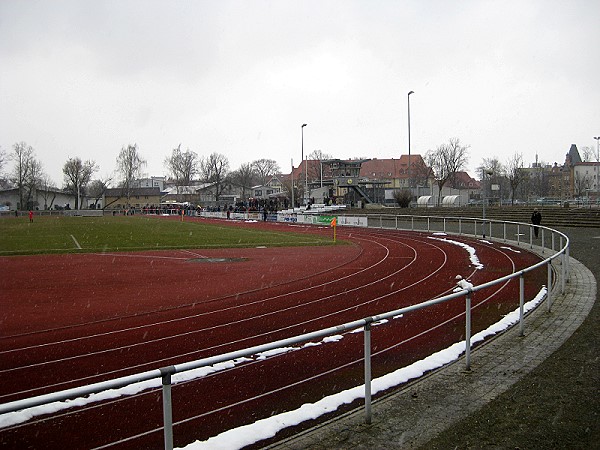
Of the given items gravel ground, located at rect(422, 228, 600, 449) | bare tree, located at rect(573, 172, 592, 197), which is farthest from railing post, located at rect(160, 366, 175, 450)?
bare tree, located at rect(573, 172, 592, 197)

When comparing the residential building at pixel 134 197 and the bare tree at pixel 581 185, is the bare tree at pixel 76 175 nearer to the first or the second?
the residential building at pixel 134 197

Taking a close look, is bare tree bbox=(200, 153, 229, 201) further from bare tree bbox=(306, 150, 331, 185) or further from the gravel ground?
the gravel ground

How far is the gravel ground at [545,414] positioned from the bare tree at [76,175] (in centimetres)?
11828

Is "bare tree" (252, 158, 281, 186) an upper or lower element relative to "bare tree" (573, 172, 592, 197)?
upper

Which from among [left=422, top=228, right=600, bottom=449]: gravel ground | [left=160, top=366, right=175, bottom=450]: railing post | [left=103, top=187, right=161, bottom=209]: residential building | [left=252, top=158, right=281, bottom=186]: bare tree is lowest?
[left=422, top=228, right=600, bottom=449]: gravel ground

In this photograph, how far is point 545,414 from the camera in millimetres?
5301

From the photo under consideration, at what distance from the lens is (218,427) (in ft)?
17.9

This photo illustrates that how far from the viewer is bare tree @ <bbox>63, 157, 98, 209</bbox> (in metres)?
117

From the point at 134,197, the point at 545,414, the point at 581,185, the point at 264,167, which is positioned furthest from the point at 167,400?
the point at 264,167

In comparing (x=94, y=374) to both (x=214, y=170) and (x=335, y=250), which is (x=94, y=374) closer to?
(x=335, y=250)

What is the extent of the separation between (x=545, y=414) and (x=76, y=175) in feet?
404

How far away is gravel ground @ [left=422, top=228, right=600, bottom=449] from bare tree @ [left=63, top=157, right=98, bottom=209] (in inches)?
4657

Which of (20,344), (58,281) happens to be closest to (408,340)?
(20,344)

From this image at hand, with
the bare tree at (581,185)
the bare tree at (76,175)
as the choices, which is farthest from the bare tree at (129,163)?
the bare tree at (581,185)
